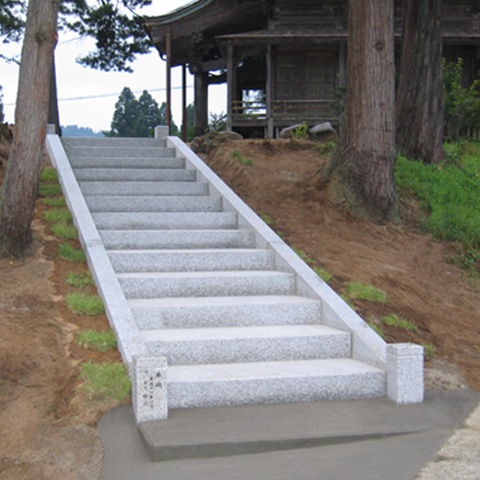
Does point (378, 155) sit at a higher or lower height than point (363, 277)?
higher

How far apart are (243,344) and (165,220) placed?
134 inches

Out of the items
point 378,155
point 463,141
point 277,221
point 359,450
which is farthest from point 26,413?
point 463,141

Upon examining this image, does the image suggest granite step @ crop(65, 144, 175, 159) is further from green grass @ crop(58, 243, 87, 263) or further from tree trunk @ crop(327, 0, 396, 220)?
green grass @ crop(58, 243, 87, 263)

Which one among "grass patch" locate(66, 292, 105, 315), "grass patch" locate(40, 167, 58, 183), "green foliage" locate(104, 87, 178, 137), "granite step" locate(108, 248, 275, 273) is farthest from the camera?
"green foliage" locate(104, 87, 178, 137)

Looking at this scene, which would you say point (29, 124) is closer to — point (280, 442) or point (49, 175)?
point (49, 175)

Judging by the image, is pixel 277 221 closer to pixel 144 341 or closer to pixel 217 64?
pixel 144 341

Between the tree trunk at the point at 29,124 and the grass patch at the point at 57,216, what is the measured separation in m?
1.00

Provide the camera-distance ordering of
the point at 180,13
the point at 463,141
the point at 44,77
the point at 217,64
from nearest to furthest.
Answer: the point at 44,77
the point at 463,141
the point at 180,13
the point at 217,64

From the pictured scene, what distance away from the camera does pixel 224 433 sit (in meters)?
4.37

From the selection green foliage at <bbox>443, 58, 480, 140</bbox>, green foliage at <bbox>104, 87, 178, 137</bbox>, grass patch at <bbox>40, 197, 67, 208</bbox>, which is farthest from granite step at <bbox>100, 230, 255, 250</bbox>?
green foliage at <bbox>104, 87, 178, 137</bbox>

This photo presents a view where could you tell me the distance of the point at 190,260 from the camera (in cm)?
732

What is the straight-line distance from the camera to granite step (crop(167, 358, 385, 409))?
487 centimetres

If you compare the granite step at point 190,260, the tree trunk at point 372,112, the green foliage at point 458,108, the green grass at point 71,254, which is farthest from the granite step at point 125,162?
the green foliage at point 458,108

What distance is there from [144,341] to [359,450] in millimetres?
2052
